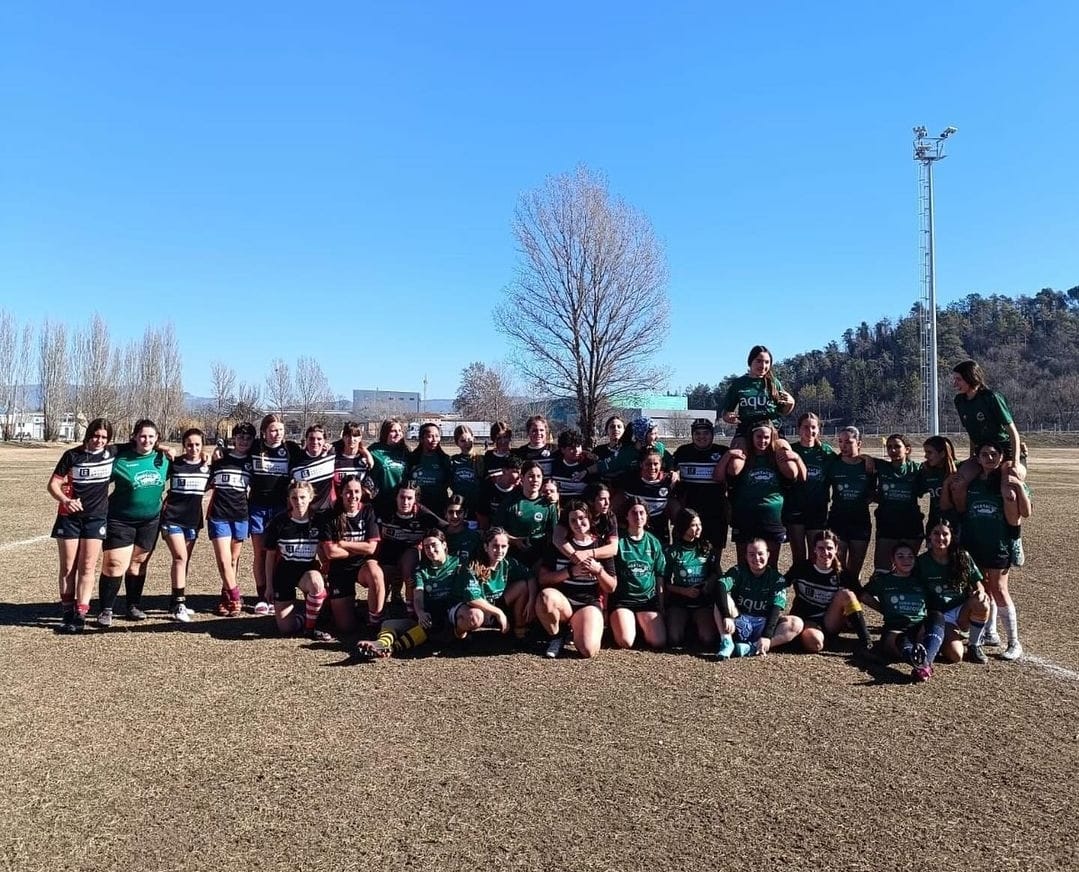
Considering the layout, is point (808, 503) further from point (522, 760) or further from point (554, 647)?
point (522, 760)

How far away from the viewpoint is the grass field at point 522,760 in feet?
9.63

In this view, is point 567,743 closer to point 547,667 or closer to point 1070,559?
point 547,667

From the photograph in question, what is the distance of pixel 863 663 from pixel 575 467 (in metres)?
2.80

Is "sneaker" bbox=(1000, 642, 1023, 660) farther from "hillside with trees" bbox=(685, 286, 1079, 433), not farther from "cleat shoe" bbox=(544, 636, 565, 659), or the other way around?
"hillside with trees" bbox=(685, 286, 1079, 433)

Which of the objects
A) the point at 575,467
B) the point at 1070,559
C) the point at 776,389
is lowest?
the point at 1070,559

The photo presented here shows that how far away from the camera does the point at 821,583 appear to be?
19.1 ft

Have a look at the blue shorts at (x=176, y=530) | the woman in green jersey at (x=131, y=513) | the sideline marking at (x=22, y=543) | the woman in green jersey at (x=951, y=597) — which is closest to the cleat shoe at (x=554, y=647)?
the woman in green jersey at (x=951, y=597)

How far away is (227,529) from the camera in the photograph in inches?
269

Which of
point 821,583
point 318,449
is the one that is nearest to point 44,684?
point 318,449

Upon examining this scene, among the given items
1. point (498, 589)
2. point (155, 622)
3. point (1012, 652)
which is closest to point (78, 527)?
point (155, 622)

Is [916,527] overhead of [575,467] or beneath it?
beneath

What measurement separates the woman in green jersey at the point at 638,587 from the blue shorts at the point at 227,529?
343 centimetres

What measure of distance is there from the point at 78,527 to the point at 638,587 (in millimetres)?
4540

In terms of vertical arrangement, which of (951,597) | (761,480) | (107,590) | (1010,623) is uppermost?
(761,480)
